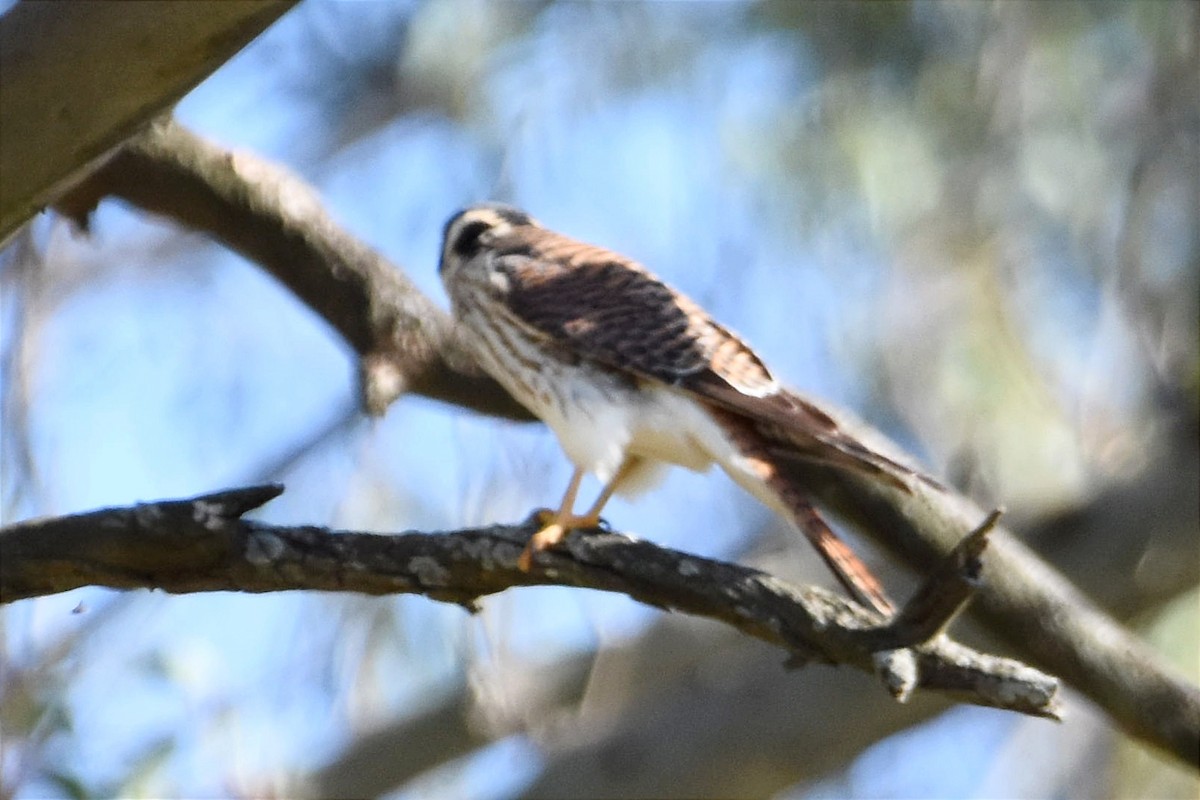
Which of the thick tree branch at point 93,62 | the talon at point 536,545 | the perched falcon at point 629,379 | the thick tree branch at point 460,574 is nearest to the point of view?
the thick tree branch at point 93,62

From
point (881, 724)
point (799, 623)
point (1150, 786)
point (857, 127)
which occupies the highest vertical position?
point (799, 623)

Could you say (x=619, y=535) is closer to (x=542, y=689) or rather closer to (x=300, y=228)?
(x=300, y=228)

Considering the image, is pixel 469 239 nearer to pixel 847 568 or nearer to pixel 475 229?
pixel 475 229

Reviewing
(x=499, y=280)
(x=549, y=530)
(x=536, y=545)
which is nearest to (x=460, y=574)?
(x=536, y=545)

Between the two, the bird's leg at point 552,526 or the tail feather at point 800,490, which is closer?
the bird's leg at point 552,526

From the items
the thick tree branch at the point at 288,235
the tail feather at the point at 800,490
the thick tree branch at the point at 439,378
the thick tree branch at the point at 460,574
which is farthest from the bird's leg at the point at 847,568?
the thick tree branch at the point at 288,235

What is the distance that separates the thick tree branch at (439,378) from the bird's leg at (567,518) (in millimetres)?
400

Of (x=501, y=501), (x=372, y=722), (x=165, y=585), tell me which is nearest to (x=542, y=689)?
(x=372, y=722)

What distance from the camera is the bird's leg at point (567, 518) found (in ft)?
6.95

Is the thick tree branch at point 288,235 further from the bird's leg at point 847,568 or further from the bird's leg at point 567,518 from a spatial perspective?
the bird's leg at point 847,568

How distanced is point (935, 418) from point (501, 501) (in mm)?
1675

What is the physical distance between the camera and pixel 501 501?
3684 mm

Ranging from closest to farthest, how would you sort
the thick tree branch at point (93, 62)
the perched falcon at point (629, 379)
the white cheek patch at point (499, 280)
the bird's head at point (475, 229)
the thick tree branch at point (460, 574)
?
the thick tree branch at point (93, 62) → the thick tree branch at point (460, 574) → the perched falcon at point (629, 379) → the white cheek patch at point (499, 280) → the bird's head at point (475, 229)

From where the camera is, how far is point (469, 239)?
341 centimetres
